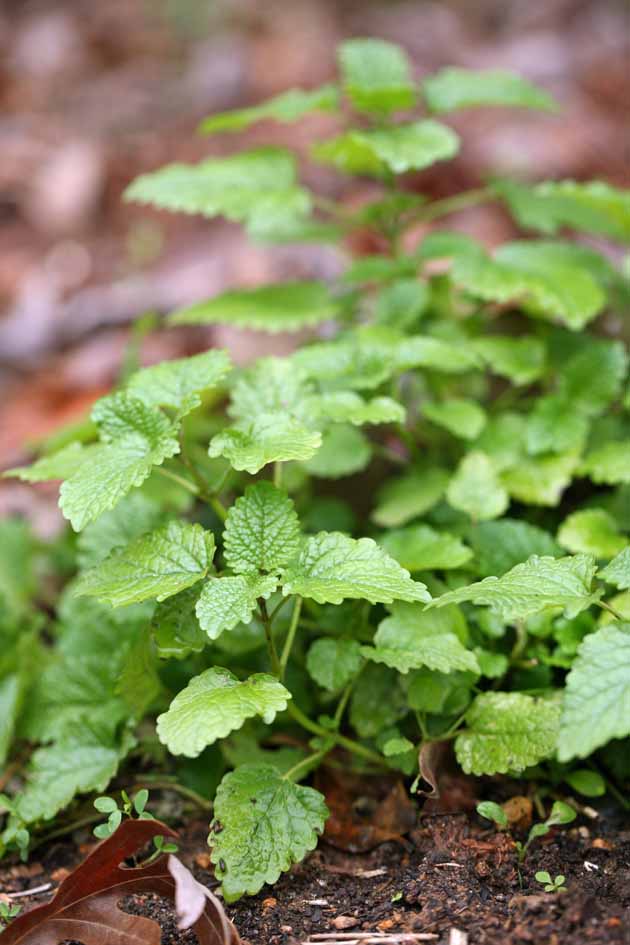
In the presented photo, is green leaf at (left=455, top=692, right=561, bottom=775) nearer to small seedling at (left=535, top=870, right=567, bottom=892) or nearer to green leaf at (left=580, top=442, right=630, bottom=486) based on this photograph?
small seedling at (left=535, top=870, right=567, bottom=892)

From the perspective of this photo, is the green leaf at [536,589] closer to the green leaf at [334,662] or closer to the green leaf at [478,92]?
the green leaf at [334,662]

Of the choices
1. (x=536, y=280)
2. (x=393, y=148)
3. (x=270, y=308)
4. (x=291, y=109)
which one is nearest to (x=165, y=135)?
(x=291, y=109)

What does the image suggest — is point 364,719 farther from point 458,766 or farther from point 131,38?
point 131,38

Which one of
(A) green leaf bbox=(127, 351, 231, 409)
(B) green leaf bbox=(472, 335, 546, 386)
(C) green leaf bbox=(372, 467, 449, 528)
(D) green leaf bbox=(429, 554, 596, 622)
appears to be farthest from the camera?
(B) green leaf bbox=(472, 335, 546, 386)

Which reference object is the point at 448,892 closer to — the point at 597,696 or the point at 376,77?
the point at 597,696

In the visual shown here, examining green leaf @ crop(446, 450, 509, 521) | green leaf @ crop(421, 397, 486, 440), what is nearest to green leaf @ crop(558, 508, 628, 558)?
green leaf @ crop(446, 450, 509, 521)

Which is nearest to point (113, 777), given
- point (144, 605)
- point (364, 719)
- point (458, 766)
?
point (144, 605)

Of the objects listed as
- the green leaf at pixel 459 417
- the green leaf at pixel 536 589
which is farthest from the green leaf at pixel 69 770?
the green leaf at pixel 459 417
